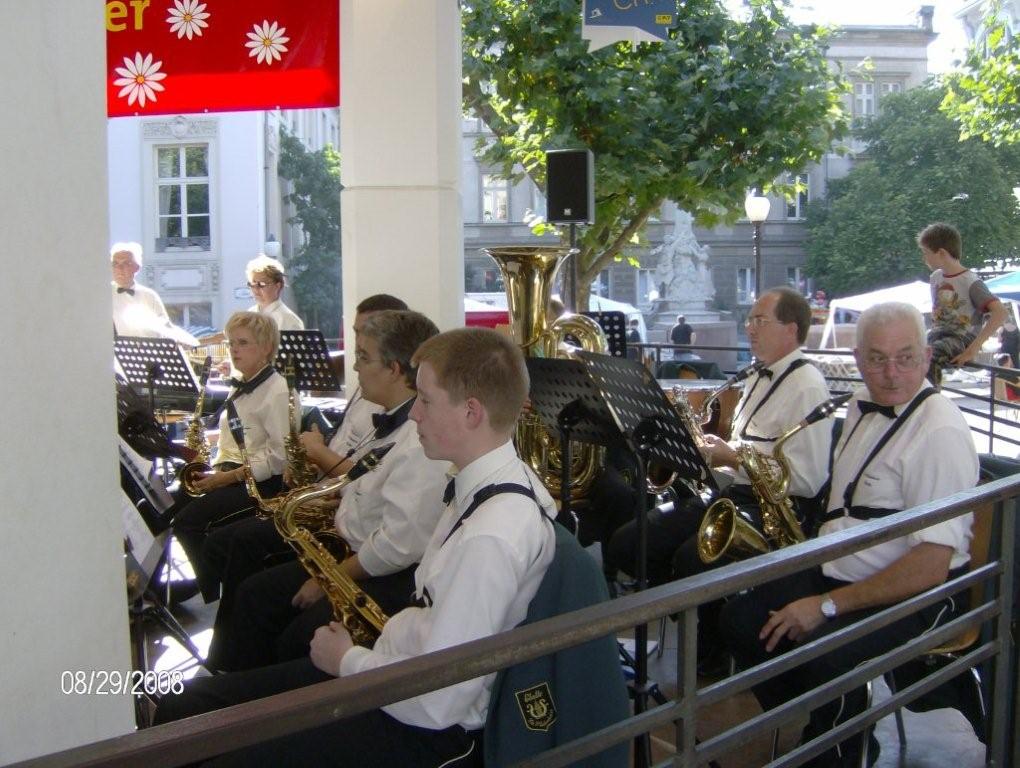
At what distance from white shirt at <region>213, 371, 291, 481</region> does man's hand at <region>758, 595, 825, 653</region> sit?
2.52m

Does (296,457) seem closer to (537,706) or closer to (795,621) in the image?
(795,621)

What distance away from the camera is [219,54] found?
5516 mm

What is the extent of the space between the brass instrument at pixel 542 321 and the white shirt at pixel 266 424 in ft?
3.61

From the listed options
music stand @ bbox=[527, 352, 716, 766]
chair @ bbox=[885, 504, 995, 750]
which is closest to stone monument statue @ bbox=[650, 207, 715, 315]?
music stand @ bbox=[527, 352, 716, 766]

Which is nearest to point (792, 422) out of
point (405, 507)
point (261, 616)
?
point (405, 507)

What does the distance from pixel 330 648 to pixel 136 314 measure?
266 inches

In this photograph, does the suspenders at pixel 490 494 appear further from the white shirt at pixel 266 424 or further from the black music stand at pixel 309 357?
the black music stand at pixel 309 357

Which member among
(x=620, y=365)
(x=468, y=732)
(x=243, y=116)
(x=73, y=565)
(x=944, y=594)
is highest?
(x=243, y=116)

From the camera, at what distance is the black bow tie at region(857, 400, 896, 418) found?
3.17 m

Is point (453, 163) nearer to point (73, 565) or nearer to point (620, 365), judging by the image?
point (620, 365)

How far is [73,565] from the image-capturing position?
6.32ft

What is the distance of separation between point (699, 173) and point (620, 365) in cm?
746

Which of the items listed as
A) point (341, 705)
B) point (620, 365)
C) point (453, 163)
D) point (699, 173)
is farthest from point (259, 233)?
point (341, 705)

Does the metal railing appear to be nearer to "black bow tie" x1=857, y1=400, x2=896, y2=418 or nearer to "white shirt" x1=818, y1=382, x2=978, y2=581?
"white shirt" x1=818, y1=382, x2=978, y2=581
